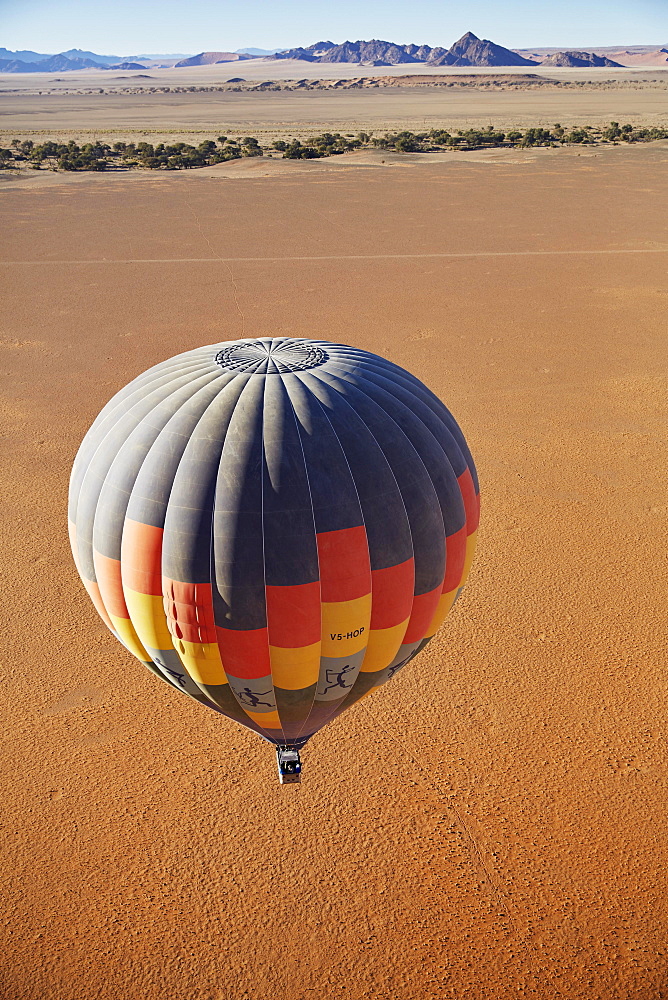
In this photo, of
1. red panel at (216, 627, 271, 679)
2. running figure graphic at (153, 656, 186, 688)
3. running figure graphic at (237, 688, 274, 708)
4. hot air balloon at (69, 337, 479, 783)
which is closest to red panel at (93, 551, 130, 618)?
hot air balloon at (69, 337, 479, 783)

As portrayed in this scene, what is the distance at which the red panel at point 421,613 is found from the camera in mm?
10078

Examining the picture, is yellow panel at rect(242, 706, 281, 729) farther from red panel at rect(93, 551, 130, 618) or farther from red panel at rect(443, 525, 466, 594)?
red panel at rect(443, 525, 466, 594)

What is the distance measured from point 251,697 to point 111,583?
2529 millimetres

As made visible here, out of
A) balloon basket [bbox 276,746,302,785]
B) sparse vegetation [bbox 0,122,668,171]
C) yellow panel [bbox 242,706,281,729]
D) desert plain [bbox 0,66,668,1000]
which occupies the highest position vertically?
sparse vegetation [bbox 0,122,668,171]

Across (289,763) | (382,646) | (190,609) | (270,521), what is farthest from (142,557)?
(289,763)

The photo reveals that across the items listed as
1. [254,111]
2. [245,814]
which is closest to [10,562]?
[245,814]

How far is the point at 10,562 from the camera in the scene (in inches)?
726

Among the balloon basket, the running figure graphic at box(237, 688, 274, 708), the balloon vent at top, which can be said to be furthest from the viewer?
the balloon basket

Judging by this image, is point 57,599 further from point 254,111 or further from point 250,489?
point 254,111

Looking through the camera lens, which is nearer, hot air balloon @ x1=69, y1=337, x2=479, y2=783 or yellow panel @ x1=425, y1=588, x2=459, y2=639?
hot air balloon @ x1=69, y1=337, x2=479, y2=783

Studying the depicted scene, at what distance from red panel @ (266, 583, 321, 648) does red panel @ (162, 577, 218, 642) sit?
79 centimetres

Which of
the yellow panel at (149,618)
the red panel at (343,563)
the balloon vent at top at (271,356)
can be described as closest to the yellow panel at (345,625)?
the red panel at (343,563)

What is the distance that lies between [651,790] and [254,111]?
16821cm

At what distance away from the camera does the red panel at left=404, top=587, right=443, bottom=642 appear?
1008cm
